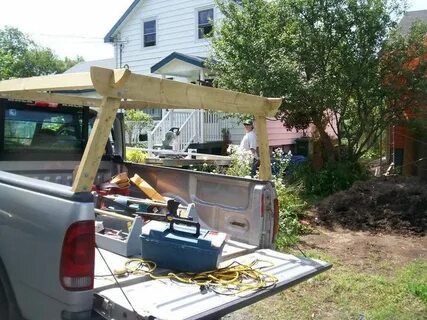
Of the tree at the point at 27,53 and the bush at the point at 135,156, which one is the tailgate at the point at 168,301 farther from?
the tree at the point at 27,53

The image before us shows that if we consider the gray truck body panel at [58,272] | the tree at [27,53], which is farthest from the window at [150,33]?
the tree at [27,53]

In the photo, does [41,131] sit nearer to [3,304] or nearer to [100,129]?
[3,304]

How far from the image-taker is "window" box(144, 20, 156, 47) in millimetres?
20656

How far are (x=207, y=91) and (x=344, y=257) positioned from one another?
3638 millimetres

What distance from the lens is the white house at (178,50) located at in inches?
607

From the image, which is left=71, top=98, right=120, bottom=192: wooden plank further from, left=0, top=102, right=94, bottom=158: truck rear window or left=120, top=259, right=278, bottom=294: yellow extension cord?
left=0, top=102, right=94, bottom=158: truck rear window

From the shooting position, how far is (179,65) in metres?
17.3

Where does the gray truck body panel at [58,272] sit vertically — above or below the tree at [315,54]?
below

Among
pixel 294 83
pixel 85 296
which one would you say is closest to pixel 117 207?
pixel 85 296

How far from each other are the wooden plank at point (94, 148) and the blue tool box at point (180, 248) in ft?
2.46

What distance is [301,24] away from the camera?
1030 cm

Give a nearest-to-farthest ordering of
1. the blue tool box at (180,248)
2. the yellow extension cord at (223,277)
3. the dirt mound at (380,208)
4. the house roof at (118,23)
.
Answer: the yellow extension cord at (223,277) < the blue tool box at (180,248) < the dirt mound at (380,208) < the house roof at (118,23)

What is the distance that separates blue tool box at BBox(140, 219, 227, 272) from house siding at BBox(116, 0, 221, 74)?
1553 cm

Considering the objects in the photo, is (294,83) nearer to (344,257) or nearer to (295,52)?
(295,52)
